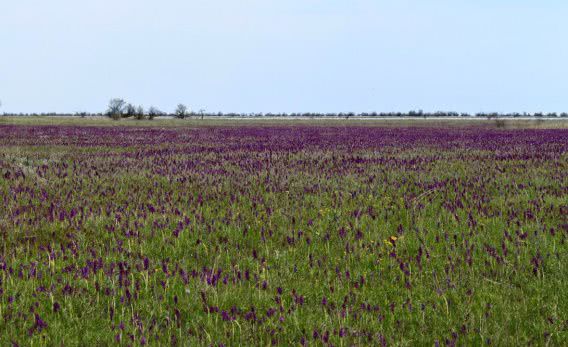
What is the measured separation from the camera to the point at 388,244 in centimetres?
488

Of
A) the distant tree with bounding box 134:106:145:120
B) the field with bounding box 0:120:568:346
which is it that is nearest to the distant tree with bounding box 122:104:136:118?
the distant tree with bounding box 134:106:145:120

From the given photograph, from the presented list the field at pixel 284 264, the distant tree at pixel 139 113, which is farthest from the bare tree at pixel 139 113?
the field at pixel 284 264

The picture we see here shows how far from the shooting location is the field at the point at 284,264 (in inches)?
122

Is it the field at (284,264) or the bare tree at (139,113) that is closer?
the field at (284,264)

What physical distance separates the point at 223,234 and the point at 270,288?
1.61m

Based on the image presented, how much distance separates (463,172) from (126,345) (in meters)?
8.60

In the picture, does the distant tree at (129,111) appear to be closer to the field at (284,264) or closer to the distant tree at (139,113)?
the distant tree at (139,113)

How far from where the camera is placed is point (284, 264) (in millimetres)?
4367

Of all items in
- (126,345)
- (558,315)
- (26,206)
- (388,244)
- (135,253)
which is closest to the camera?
(126,345)

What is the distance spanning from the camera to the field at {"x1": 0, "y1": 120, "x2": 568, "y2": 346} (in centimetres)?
310

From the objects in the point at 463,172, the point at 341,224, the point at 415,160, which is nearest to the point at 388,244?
the point at 341,224

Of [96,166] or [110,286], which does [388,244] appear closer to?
[110,286]

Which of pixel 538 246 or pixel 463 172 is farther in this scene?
pixel 463 172

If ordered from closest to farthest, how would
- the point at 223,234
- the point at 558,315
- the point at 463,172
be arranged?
the point at 558,315, the point at 223,234, the point at 463,172
